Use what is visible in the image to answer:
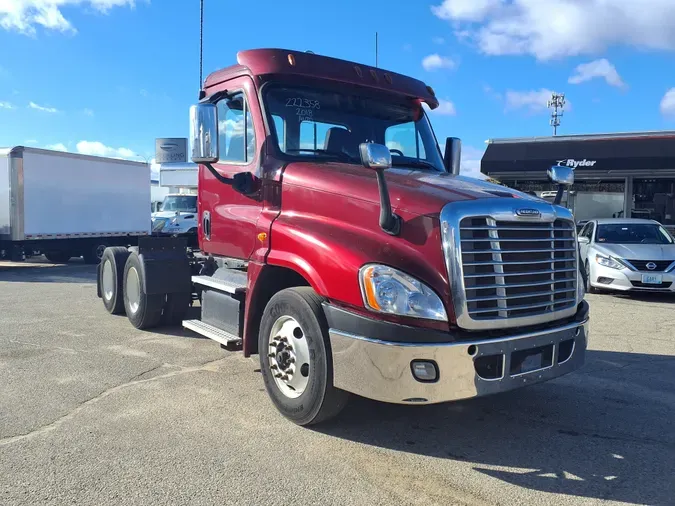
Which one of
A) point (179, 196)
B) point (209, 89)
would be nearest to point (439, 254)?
point (209, 89)

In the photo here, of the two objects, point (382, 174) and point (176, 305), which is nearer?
point (382, 174)

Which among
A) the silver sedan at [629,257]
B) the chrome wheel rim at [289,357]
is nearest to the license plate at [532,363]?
the chrome wheel rim at [289,357]

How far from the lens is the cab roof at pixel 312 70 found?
5160 mm

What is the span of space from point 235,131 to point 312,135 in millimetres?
781

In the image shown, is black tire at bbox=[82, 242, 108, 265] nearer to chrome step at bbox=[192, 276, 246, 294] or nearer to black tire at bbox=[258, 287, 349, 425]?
chrome step at bbox=[192, 276, 246, 294]

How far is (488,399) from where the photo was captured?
5.10 metres

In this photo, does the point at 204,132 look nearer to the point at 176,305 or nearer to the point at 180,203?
the point at 176,305

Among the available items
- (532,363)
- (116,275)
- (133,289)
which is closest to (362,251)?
(532,363)

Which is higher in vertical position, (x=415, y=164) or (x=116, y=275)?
(x=415, y=164)

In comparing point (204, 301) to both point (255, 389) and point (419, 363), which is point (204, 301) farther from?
point (419, 363)

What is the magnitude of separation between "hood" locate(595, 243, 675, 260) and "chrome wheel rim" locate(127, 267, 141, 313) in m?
8.40

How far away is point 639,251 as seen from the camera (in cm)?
1111

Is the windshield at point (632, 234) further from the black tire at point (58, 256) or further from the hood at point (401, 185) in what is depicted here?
the black tire at point (58, 256)

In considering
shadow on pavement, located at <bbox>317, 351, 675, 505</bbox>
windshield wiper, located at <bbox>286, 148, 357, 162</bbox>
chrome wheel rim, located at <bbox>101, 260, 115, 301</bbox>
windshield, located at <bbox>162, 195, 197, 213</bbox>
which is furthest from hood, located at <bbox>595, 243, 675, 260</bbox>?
windshield, located at <bbox>162, 195, 197, 213</bbox>
